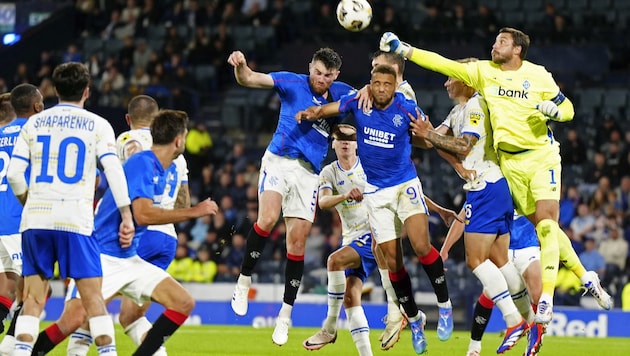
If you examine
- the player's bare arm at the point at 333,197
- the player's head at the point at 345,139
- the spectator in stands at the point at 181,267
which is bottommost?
the spectator in stands at the point at 181,267

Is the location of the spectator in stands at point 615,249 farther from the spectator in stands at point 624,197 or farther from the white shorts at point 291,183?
the white shorts at point 291,183

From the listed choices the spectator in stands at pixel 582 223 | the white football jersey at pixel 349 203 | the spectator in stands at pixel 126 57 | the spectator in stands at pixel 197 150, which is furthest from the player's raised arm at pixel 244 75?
the spectator in stands at pixel 126 57

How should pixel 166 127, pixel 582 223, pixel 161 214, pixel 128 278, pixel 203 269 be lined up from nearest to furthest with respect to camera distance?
pixel 161 214
pixel 128 278
pixel 166 127
pixel 582 223
pixel 203 269

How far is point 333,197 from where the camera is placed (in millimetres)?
11797

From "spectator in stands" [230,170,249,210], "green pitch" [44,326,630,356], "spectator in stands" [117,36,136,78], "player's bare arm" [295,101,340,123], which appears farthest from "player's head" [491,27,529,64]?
"spectator in stands" [117,36,136,78]

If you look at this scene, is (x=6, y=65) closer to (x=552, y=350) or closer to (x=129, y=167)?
(x=552, y=350)

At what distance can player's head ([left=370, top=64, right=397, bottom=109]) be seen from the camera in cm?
1025

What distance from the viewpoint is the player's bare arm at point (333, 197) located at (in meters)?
11.0

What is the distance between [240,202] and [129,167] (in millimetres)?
12769

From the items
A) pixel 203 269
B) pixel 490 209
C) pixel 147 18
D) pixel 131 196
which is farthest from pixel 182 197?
pixel 147 18

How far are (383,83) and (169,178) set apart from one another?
228cm

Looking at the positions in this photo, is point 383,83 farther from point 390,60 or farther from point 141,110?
point 141,110

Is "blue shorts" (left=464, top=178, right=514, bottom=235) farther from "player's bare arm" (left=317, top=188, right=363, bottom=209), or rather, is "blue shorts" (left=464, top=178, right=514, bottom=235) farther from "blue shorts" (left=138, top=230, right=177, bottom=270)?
"blue shorts" (left=138, top=230, right=177, bottom=270)

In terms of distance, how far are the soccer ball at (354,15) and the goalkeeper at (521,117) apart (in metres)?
0.61
